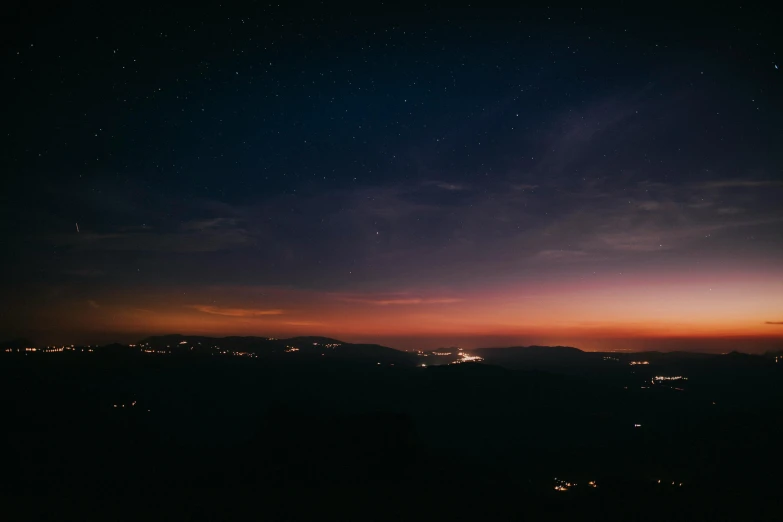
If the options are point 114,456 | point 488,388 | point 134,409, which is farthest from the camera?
point 488,388

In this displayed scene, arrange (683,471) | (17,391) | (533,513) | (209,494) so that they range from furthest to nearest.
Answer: (17,391), (683,471), (533,513), (209,494)

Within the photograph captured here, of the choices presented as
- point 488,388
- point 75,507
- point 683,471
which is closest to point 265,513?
point 75,507

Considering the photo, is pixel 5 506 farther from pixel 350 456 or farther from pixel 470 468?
pixel 470 468

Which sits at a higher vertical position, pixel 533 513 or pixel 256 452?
pixel 256 452

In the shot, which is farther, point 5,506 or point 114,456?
point 114,456

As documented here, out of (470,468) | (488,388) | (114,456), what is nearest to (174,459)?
(114,456)

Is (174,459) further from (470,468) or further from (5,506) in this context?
(470,468)

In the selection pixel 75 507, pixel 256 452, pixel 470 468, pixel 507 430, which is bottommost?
pixel 507 430
